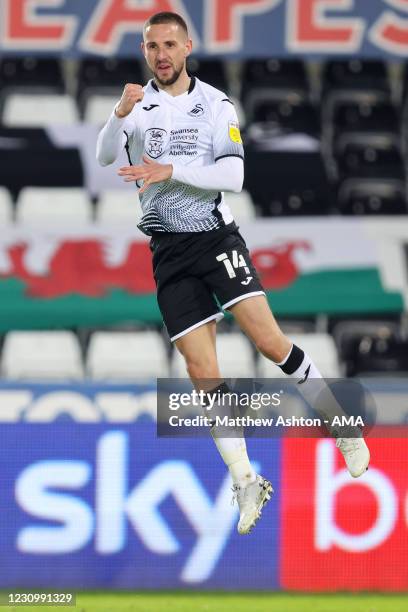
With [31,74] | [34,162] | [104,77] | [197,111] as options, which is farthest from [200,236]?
[31,74]

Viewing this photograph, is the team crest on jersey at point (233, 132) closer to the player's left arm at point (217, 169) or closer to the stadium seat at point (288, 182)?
the player's left arm at point (217, 169)

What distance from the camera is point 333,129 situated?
12656mm

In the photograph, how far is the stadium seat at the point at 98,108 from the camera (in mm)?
12062

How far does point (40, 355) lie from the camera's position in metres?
10.9

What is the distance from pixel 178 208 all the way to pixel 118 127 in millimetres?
501

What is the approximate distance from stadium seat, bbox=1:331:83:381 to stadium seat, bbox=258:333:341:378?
1294 millimetres

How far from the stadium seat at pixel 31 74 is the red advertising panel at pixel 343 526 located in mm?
4539

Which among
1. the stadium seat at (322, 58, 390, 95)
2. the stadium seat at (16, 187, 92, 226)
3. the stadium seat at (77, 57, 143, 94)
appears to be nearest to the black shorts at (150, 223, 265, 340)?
the stadium seat at (16, 187, 92, 226)

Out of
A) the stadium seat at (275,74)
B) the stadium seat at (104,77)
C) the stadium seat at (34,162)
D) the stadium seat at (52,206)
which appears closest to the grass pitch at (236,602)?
the stadium seat at (52,206)

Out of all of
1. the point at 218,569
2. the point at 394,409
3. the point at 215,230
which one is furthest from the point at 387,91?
the point at 215,230

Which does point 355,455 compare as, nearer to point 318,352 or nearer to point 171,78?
point 171,78
